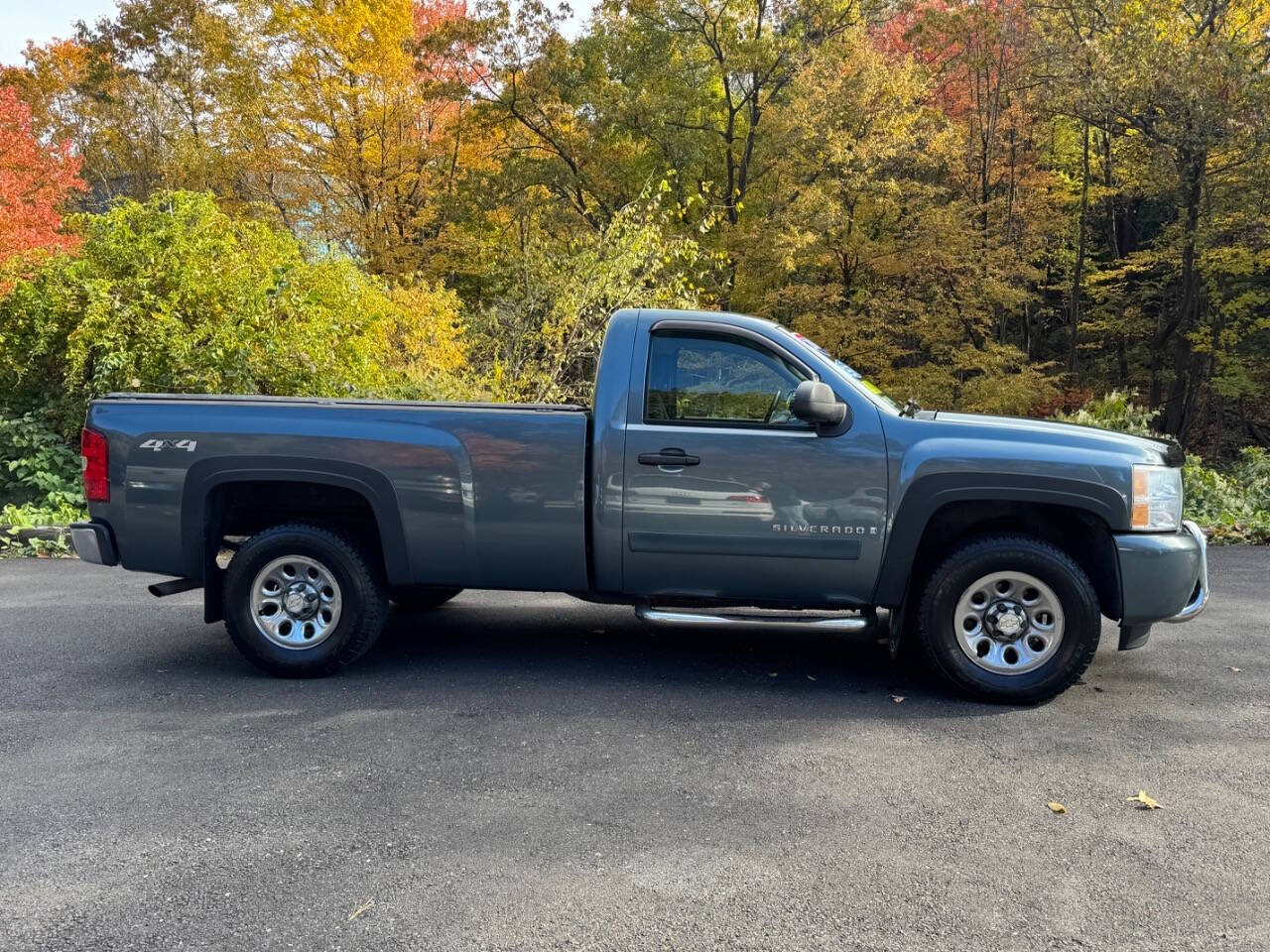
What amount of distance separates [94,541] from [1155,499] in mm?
5604

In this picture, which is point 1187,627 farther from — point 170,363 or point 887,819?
point 170,363

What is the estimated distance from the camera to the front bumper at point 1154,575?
4.91 m

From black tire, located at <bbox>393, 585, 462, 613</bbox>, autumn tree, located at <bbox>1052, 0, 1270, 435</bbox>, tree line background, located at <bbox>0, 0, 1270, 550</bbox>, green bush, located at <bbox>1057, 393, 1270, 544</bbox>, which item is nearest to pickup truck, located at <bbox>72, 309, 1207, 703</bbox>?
black tire, located at <bbox>393, 585, 462, 613</bbox>

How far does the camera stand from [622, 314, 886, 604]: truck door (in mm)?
5051

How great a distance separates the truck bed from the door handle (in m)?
0.32

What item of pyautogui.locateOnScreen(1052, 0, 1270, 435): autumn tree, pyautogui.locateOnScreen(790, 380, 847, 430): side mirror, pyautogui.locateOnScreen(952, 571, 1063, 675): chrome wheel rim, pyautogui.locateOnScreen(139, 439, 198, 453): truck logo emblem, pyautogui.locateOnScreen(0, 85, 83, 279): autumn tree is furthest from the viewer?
pyautogui.locateOnScreen(0, 85, 83, 279): autumn tree

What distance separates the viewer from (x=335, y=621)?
5375 millimetres

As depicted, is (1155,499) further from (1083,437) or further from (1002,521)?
(1002,521)

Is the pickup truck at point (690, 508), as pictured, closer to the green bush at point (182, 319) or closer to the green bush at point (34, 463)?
the green bush at point (182, 319)

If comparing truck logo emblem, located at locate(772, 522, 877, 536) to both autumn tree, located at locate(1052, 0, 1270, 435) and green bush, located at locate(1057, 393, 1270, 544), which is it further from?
autumn tree, located at locate(1052, 0, 1270, 435)

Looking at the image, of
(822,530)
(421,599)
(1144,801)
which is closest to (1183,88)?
(822,530)

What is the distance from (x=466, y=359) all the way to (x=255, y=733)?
1100 centimetres

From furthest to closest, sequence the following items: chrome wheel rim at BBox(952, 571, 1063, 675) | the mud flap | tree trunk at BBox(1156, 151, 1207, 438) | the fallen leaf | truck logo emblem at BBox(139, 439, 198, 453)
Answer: tree trunk at BBox(1156, 151, 1207, 438) < truck logo emblem at BBox(139, 439, 198, 453) < the mud flap < chrome wheel rim at BBox(952, 571, 1063, 675) < the fallen leaf

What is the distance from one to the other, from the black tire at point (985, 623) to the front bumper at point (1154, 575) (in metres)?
0.19
